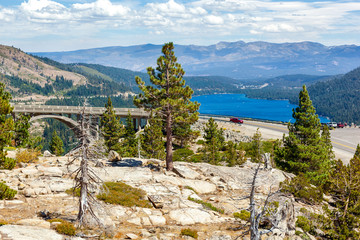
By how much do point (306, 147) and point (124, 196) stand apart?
2348 cm

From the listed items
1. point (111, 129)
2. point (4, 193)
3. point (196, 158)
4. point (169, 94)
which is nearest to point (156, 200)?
point (4, 193)

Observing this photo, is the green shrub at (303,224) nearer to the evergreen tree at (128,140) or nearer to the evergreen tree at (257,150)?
the evergreen tree at (257,150)

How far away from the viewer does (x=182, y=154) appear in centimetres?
6028

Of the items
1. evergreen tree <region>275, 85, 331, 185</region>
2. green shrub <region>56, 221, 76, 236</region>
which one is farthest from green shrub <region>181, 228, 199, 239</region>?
evergreen tree <region>275, 85, 331, 185</region>

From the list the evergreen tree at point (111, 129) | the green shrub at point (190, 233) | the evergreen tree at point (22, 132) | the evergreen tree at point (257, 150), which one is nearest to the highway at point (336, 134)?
the evergreen tree at point (257, 150)

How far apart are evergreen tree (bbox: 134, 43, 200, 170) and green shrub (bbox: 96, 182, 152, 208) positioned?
292 inches

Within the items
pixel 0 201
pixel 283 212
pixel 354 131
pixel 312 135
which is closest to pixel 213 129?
pixel 312 135

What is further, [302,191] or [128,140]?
[128,140]

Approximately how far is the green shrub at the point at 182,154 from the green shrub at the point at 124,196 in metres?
33.5

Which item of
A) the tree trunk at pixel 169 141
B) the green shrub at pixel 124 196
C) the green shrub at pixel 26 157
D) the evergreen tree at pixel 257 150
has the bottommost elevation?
the evergreen tree at pixel 257 150

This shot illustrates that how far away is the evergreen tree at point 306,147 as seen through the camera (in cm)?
3428

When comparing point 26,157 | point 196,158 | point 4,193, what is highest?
point 4,193

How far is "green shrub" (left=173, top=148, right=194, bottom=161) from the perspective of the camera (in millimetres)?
56678

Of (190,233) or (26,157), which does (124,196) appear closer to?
(190,233)
